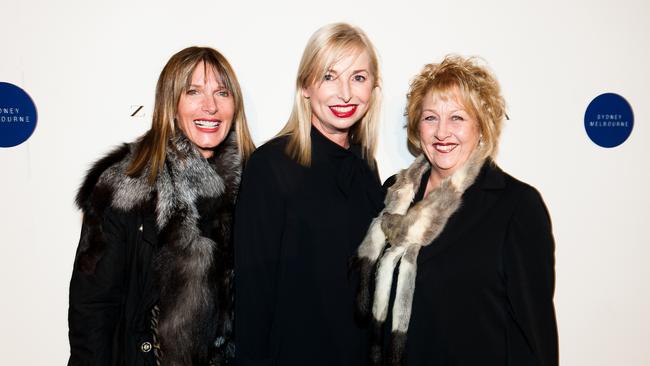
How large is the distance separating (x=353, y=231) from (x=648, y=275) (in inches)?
97.1

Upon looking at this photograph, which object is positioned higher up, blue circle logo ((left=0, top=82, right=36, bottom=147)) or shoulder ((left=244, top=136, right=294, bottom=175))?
blue circle logo ((left=0, top=82, right=36, bottom=147))

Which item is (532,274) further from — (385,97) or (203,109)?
(203,109)

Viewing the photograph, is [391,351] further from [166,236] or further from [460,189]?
[166,236]

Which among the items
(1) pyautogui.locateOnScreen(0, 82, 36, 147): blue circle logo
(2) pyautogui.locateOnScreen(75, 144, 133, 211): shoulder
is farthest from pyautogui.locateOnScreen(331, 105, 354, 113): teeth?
(1) pyautogui.locateOnScreen(0, 82, 36, 147): blue circle logo

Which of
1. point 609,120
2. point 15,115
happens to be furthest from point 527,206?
point 15,115

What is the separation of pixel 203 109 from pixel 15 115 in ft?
3.93

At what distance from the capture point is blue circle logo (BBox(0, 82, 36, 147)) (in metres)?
2.20

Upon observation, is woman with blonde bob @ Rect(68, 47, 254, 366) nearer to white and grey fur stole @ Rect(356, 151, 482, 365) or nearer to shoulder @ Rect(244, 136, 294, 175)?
shoulder @ Rect(244, 136, 294, 175)

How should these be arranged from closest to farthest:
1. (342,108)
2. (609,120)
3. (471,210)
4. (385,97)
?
1. (471,210)
2. (342,108)
3. (385,97)
4. (609,120)

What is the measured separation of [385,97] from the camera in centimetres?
243

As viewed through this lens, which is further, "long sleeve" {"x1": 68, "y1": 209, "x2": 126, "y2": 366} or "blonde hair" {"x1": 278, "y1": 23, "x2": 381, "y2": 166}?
"blonde hair" {"x1": 278, "y1": 23, "x2": 381, "y2": 166}

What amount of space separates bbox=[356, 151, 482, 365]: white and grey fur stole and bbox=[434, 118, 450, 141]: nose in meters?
0.14

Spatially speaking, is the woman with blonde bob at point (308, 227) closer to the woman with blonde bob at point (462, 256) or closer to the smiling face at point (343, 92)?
the smiling face at point (343, 92)

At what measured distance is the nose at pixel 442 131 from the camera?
1732 millimetres
